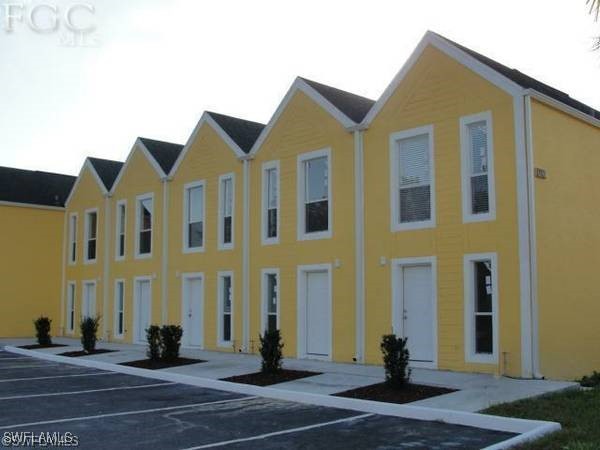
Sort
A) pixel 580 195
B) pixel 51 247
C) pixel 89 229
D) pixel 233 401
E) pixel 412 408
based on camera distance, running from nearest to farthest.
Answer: pixel 412 408 < pixel 233 401 < pixel 580 195 < pixel 89 229 < pixel 51 247

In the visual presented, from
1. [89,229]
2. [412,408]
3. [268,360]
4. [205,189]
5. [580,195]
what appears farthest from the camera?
[89,229]

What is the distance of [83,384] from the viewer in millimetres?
14125

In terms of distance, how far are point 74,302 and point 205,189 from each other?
33.1 ft

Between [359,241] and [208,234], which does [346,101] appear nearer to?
[359,241]

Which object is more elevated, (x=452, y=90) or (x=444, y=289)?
(x=452, y=90)

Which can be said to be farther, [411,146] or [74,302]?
[74,302]

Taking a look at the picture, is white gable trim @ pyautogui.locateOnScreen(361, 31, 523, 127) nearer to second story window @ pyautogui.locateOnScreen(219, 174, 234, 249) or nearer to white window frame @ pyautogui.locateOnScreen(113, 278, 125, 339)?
second story window @ pyautogui.locateOnScreen(219, 174, 234, 249)

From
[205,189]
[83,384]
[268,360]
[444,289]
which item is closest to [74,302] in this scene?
[205,189]

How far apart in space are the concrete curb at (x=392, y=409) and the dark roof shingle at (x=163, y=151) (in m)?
9.08

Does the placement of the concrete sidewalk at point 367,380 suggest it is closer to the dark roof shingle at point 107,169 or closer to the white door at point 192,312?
the white door at point 192,312

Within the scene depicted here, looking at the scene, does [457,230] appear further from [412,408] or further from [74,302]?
[74,302]

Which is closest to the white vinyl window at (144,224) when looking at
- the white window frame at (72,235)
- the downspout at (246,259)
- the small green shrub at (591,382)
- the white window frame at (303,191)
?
the downspout at (246,259)

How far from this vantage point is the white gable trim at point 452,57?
13.5 meters

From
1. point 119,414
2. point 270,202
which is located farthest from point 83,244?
point 119,414
